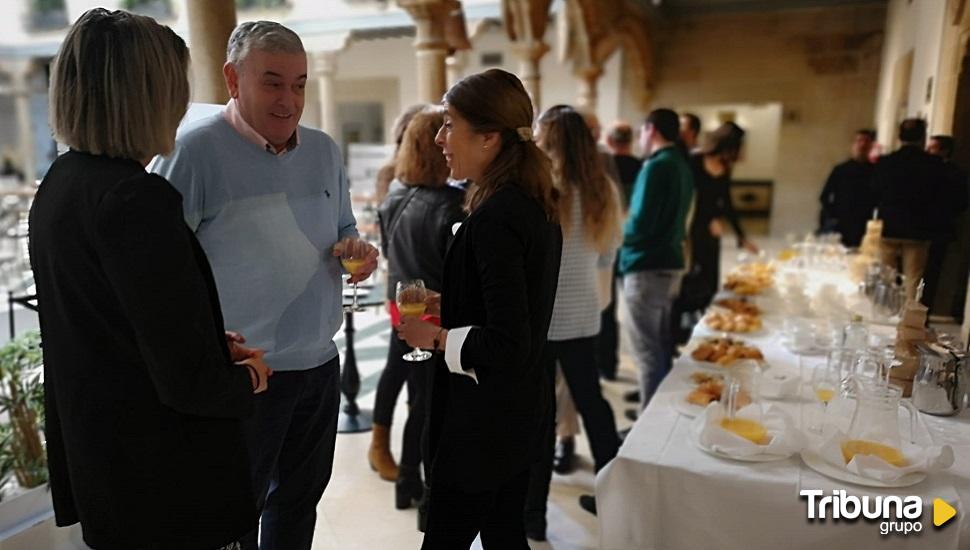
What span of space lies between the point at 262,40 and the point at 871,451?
1647mm

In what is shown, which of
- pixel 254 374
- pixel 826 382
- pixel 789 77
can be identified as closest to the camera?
pixel 254 374

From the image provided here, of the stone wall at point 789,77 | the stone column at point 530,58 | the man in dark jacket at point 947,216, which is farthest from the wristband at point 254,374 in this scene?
the stone wall at point 789,77

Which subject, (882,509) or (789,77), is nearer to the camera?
(882,509)

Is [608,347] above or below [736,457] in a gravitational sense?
below

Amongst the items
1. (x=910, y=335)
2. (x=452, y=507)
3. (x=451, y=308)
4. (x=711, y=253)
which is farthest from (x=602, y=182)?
(x=711, y=253)

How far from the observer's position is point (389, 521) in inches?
99.7

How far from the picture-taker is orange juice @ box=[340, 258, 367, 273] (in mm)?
1597

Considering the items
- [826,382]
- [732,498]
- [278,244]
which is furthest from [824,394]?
[278,244]

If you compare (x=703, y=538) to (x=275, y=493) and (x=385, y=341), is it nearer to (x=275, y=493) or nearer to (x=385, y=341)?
(x=275, y=493)

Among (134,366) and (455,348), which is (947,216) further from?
(134,366)

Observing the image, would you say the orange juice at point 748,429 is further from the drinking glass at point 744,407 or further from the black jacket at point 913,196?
the black jacket at point 913,196

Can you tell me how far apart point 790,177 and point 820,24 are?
7.85 ft

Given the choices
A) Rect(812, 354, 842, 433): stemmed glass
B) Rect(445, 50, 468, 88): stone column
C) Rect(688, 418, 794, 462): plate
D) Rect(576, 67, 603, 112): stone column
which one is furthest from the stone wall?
Rect(688, 418, 794, 462): plate

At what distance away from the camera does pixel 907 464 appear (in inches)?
60.9
